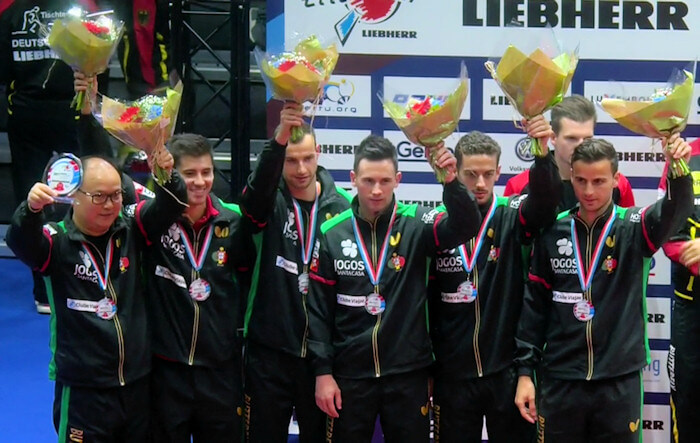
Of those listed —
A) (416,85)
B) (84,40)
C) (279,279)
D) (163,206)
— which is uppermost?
(416,85)

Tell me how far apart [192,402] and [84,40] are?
63.9 inches

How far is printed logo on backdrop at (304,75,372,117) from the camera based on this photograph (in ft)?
17.2

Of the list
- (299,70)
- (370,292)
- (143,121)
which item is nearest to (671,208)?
(370,292)

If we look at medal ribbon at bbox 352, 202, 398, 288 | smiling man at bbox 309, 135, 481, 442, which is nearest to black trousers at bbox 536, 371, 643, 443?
smiling man at bbox 309, 135, 481, 442

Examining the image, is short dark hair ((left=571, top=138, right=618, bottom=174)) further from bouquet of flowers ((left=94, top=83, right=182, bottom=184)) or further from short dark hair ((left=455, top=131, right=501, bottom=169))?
bouquet of flowers ((left=94, top=83, right=182, bottom=184))

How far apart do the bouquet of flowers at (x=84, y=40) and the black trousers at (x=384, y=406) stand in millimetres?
1720

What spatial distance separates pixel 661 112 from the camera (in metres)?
3.56

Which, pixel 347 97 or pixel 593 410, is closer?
pixel 593 410

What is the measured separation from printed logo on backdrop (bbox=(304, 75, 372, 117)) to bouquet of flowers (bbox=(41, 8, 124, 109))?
5.23 ft

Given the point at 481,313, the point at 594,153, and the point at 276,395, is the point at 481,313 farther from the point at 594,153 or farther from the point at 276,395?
the point at 276,395

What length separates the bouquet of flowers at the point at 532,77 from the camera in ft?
11.7

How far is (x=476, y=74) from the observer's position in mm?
5215

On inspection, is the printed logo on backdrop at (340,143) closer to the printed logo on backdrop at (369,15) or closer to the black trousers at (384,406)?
the printed logo on backdrop at (369,15)

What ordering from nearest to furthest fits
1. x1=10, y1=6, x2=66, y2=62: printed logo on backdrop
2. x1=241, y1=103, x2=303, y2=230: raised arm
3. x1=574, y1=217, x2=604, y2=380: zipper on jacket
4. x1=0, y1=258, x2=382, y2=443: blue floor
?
x1=241, y1=103, x2=303, y2=230: raised arm → x1=574, y1=217, x2=604, y2=380: zipper on jacket → x1=0, y1=258, x2=382, y2=443: blue floor → x1=10, y1=6, x2=66, y2=62: printed logo on backdrop
